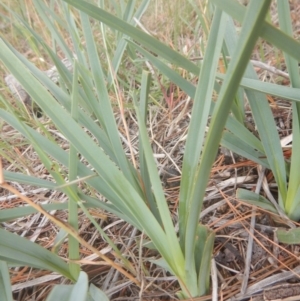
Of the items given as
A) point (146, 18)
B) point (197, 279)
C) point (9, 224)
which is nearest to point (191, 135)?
point (197, 279)

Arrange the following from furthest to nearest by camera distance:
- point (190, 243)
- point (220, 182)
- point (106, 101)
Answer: point (220, 182) < point (106, 101) < point (190, 243)

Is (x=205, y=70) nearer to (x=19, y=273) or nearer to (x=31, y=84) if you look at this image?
(x=31, y=84)

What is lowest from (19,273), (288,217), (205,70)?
(288,217)

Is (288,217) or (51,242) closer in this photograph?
(288,217)

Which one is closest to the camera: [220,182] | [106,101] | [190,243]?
[190,243]

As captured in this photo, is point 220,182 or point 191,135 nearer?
point 191,135

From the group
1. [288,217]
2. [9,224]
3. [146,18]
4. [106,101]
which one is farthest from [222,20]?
[146,18]

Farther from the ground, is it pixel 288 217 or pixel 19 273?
pixel 19 273

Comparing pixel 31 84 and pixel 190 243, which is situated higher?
pixel 31 84

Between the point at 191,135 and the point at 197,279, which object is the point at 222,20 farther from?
the point at 197,279
